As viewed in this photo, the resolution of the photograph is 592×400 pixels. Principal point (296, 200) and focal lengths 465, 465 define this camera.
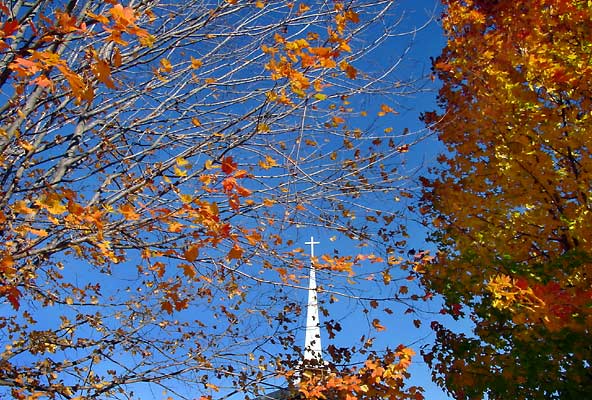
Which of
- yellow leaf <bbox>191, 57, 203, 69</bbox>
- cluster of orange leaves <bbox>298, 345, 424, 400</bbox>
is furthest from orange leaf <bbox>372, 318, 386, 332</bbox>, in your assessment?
yellow leaf <bbox>191, 57, 203, 69</bbox>

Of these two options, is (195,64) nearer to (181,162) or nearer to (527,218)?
(181,162)

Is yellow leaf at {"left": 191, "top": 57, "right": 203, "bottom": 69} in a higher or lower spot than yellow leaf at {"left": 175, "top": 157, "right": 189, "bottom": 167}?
higher

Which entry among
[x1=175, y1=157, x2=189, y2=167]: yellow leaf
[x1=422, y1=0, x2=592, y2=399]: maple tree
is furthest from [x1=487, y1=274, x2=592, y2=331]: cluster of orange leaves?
[x1=175, y1=157, x2=189, y2=167]: yellow leaf

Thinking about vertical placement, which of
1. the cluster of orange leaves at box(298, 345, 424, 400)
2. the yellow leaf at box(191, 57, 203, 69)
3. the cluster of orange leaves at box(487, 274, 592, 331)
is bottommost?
the cluster of orange leaves at box(298, 345, 424, 400)

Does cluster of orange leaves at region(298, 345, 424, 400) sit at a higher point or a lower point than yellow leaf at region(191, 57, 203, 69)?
lower

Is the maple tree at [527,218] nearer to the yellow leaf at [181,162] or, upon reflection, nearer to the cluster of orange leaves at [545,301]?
the cluster of orange leaves at [545,301]

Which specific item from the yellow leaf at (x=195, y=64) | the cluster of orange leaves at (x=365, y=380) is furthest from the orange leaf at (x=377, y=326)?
the yellow leaf at (x=195, y=64)

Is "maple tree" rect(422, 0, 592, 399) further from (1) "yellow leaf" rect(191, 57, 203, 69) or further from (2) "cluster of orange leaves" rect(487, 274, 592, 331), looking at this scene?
(1) "yellow leaf" rect(191, 57, 203, 69)

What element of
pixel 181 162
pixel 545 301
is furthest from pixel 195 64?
pixel 545 301

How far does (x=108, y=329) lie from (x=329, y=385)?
6.88 ft

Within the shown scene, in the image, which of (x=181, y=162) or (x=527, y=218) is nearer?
(x=181, y=162)

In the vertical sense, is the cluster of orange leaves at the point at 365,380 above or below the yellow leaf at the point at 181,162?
below

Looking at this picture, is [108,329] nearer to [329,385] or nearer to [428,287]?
[329,385]

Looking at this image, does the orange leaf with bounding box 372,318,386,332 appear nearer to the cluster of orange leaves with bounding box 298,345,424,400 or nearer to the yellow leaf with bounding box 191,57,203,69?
the cluster of orange leaves with bounding box 298,345,424,400
